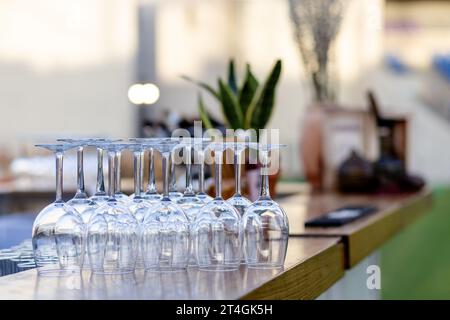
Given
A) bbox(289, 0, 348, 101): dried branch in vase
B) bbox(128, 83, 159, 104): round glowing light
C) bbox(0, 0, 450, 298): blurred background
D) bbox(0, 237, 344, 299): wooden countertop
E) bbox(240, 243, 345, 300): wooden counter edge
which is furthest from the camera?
bbox(0, 0, 450, 298): blurred background

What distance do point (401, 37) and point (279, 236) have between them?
16.4 meters

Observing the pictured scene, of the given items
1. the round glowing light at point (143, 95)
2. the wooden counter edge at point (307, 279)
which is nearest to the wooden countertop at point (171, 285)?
the wooden counter edge at point (307, 279)

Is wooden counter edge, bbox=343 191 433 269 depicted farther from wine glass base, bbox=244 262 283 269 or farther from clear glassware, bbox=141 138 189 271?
clear glassware, bbox=141 138 189 271

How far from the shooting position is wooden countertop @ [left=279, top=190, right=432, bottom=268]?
2.71 meters

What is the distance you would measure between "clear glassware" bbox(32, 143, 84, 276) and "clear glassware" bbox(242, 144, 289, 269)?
289 mm

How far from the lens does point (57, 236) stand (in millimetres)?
1657

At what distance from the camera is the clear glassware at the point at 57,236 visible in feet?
5.36

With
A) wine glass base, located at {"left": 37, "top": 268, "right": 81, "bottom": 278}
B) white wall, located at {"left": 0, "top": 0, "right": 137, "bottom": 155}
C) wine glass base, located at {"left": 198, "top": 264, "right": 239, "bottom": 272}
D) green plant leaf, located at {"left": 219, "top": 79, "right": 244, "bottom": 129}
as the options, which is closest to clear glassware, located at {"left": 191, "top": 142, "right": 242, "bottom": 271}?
wine glass base, located at {"left": 198, "top": 264, "right": 239, "bottom": 272}

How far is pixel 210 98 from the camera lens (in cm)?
1426

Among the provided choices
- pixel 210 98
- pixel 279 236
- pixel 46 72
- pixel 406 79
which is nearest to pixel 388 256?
pixel 279 236

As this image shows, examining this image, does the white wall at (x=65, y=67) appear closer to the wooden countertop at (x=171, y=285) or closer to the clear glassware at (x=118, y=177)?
the clear glassware at (x=118, y=177)

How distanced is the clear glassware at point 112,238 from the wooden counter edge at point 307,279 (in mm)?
243

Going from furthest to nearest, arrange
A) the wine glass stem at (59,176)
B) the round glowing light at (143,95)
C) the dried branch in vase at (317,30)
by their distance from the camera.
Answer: the dried branch in vase at (317,30) < the round glowing light at (143,95) < the wine glass stem at (59,176)

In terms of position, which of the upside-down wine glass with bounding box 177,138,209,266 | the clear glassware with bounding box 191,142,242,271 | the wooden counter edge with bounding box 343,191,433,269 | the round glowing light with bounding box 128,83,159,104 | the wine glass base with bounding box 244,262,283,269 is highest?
the round glowing light with bounding box 128,83,159,104
